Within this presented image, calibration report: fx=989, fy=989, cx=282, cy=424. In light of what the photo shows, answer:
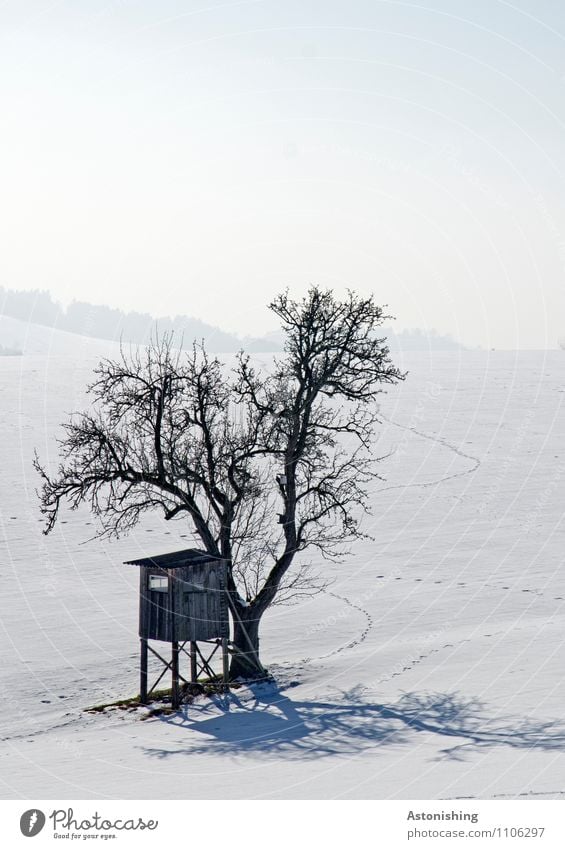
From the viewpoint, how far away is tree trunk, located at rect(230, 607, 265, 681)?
23734 mm

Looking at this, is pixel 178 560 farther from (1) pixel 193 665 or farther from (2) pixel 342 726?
(2) pixel 342 726

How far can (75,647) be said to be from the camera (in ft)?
89.6

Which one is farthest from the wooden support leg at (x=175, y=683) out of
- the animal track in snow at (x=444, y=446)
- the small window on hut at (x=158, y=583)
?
the animal track in snow at (x=444, y=446)

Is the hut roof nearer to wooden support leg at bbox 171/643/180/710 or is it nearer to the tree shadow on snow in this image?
wooden support leg at bbox 171/643/180/710

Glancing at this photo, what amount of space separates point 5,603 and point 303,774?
1774cm

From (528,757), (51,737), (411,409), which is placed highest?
(411,409)

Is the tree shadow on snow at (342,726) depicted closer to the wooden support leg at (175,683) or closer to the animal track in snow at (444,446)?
the wooden support leg at (175,683)

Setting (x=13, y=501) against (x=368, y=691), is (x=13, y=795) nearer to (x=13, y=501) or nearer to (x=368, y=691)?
(x=368, y=691)

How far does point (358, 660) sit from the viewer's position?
2506 centimetres

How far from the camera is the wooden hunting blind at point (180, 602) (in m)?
22.0

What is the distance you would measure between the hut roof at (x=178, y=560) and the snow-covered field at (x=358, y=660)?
3.20 meters

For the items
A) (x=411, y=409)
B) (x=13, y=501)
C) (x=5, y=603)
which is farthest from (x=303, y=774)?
(x=411, y=409)

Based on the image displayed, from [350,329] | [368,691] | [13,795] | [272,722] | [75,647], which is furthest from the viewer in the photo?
[75,647]

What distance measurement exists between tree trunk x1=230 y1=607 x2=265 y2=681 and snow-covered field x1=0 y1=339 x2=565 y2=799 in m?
0.73
